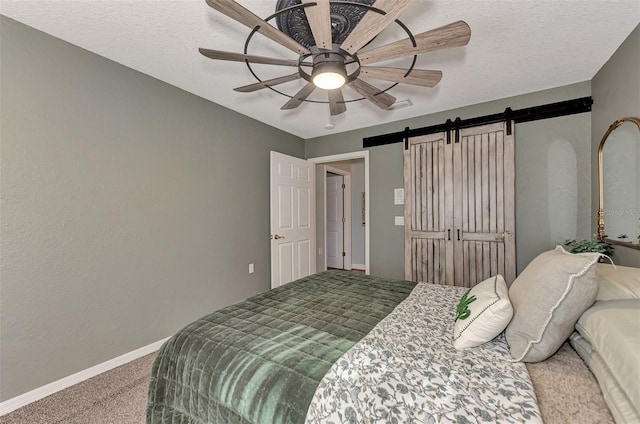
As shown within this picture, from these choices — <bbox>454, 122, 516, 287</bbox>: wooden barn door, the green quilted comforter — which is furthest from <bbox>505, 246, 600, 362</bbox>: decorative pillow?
<bbox>454, 122, 516, 287</bbox>: wooden barn door

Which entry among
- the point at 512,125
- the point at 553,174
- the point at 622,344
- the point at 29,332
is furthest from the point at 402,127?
the point at 29,332

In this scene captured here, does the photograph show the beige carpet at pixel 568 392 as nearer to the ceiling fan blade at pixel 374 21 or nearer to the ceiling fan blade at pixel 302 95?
the ceiling fan blade at pixel 374 21

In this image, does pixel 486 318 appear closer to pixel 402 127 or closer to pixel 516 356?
pixel 516 356

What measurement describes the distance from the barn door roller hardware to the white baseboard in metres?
3.57

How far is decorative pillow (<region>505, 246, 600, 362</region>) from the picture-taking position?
98 cm

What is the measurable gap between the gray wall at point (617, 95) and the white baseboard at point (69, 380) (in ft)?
12.4

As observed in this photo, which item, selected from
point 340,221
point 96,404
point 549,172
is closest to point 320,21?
A: point 96,404

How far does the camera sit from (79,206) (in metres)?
2.01

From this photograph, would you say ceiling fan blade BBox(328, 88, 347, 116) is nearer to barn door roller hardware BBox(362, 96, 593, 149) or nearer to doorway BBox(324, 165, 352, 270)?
barn door roller hardware BBox(362, 96, 593, 149)

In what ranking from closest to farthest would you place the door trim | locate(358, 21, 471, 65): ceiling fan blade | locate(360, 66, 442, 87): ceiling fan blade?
1. locate(358, 21, 471, 65): ceiling fan blade
2. locate(360, 66, 442, 87): ceiling fan blade
3. the door trim

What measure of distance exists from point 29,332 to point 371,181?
3.57 meters

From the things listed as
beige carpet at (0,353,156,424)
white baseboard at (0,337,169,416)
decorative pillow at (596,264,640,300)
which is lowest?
beige carpet at (0,353,156,424)

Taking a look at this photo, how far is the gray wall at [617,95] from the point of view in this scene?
178 centimetres

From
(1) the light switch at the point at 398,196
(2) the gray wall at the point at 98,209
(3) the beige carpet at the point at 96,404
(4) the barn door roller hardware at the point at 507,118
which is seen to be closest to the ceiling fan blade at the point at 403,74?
(4) the barn door roller hardware at the point at 507,118
